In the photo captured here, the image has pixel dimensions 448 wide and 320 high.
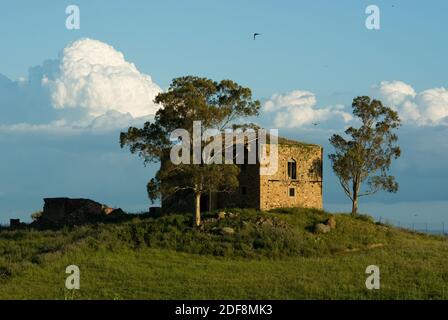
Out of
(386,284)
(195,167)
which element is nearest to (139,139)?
(195,167)

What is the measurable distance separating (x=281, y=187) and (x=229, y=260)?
1291 cm

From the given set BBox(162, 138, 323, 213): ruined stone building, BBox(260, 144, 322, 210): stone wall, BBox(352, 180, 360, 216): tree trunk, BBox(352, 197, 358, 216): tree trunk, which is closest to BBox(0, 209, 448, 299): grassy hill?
BBox(260, 144, 322, 210): stone wall

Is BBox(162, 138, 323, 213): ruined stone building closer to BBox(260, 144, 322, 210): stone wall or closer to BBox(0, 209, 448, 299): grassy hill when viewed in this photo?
BBox(260, 144, 322, 210): stone wall

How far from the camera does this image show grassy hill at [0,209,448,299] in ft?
111

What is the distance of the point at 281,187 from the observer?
177ft

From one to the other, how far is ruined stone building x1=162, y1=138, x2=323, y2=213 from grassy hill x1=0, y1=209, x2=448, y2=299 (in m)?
1.75

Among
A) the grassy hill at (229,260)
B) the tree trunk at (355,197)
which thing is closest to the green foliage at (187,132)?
the grassy hill at (229,260)

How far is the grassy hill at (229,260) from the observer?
3375 centimetres

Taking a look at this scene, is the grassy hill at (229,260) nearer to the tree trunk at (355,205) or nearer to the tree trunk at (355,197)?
the tree trunk at (355,197)

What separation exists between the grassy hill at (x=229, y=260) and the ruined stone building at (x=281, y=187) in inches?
68.9

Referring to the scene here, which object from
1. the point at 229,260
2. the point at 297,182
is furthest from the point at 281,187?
the point at 229,260

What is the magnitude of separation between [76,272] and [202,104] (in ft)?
50.6
